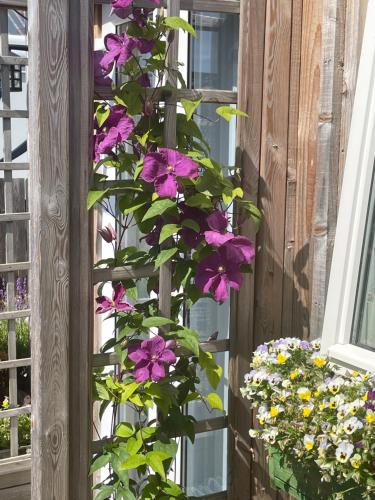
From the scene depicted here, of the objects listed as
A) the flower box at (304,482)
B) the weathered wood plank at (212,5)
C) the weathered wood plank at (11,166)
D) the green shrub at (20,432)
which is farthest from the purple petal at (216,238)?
the green shrub at (20,432)

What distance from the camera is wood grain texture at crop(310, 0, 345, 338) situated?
2.34 meters

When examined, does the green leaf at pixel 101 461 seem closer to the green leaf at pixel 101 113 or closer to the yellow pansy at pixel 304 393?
the yellow pansy at pixel 304 393

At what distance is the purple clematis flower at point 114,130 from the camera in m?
2.21

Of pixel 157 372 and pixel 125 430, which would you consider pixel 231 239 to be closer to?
pixel 157 372

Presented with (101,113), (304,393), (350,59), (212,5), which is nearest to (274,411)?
(304,393)

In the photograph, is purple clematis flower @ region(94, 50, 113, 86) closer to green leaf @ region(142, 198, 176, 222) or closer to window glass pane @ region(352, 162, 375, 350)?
green leaf @ region(142, 198, 176, 222)

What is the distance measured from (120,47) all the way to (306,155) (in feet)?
2.12

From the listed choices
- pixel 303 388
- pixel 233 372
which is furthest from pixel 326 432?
pixel 233 372

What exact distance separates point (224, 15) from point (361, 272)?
1063 millimetres

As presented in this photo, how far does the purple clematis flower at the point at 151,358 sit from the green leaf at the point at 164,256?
0.20m

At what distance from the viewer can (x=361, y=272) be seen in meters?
2.09

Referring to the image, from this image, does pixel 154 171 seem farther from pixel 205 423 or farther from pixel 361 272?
pixel 205 423

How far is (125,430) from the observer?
2287mm

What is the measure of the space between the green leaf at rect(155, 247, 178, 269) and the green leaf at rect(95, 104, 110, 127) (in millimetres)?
386
